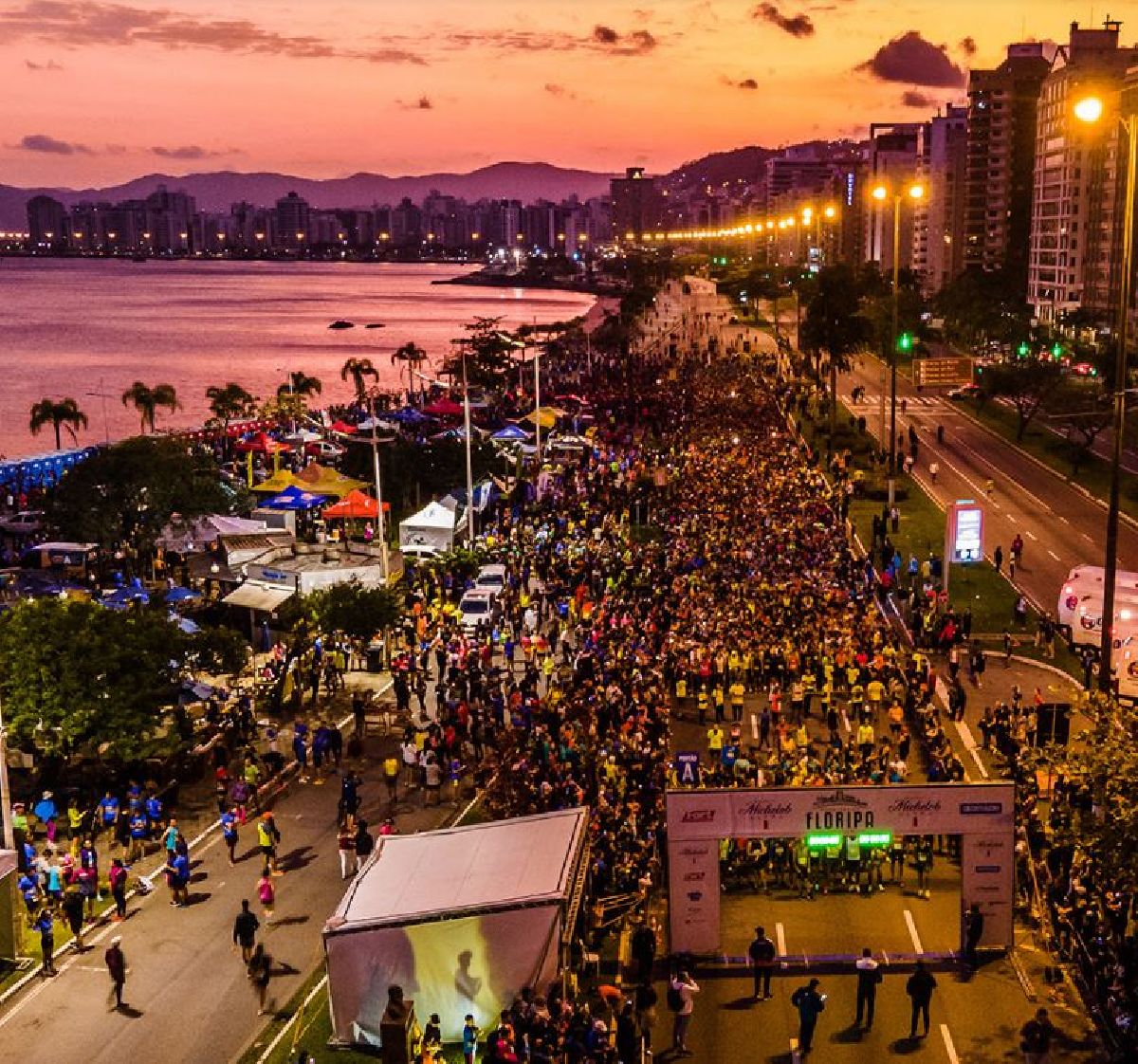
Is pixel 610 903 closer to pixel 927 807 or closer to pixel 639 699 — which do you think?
pixel 927 807

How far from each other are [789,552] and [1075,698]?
19.5m

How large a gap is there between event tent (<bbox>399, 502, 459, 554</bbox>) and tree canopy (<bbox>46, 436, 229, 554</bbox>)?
257 inches

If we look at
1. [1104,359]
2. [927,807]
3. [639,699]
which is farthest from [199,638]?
[1104,359]

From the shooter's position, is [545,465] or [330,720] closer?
[330,720]

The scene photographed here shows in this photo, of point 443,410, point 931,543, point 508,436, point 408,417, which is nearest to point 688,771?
point 931,543

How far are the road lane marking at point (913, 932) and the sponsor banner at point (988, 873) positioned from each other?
867 mm

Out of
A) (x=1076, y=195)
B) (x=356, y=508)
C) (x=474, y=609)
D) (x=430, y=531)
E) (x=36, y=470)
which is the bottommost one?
(x=474, y=609)

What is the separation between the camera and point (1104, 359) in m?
79.5

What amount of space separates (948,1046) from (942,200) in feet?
594

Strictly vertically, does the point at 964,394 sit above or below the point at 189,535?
above

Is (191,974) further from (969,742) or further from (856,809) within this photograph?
(969,742)

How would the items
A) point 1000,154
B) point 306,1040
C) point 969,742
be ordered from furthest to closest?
point 1000,154 < point 969,742 < point 306,1040

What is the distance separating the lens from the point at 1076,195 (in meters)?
120

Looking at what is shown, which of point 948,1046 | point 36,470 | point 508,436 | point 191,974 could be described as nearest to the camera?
point 948,1046
